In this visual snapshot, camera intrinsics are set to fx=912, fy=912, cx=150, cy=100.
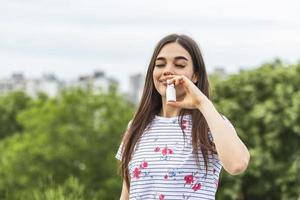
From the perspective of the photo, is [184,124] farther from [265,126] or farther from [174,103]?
[265,126]

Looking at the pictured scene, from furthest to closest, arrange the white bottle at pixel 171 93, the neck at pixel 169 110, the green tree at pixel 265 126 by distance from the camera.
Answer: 1. the green tree at pixel 265 126
2. the neck at pixel 169 110
3. the white bottle at pixel 171 93

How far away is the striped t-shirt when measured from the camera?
2.95 metres

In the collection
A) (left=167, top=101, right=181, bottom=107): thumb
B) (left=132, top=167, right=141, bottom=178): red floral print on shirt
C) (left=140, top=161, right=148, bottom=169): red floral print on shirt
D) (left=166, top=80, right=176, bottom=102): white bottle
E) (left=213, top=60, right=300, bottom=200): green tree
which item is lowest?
(left=213, top=60, right=300, bottom=200): green tree

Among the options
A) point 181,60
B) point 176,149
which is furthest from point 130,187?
point 181,60

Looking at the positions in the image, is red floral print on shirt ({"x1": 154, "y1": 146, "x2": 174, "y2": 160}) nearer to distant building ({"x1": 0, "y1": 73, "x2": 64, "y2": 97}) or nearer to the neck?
the neck

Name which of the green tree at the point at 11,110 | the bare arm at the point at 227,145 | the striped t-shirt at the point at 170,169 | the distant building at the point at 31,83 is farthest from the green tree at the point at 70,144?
the distant building at the point at 31,83

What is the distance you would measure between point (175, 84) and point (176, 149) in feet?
0.70

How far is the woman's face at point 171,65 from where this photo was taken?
9.96ft

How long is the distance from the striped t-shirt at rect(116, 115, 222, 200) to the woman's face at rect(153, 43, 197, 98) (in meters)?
0.13

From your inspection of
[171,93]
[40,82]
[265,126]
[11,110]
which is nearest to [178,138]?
[171,93]

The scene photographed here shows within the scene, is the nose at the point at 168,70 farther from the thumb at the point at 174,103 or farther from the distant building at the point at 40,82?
the distant building at the point at 40,82

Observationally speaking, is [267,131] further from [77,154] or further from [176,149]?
A: [176,149]

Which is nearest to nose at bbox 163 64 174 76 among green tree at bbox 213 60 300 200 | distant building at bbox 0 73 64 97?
green tree at bbox 213 60 300 200

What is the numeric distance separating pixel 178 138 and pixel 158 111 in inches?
7.0
